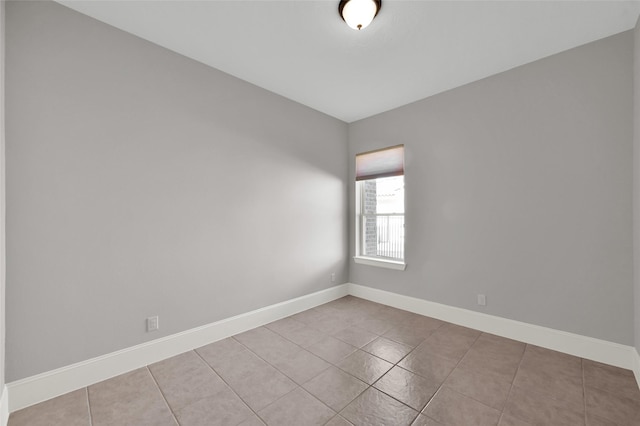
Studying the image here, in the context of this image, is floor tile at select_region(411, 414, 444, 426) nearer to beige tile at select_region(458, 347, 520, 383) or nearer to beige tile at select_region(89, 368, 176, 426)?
beige tile at select_region(458, 347, 520, 383)

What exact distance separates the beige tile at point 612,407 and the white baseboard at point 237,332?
14.7 inches

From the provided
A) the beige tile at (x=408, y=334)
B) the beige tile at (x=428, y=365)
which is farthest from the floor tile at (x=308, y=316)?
the beige tile at (x=428, y=365)

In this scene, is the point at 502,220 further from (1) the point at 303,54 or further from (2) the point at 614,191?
(1) the point at 303,54

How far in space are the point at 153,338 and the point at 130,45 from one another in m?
2.55

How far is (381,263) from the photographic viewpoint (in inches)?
147

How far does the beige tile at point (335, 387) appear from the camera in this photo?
5.85ft

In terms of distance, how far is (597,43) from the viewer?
2266 mm

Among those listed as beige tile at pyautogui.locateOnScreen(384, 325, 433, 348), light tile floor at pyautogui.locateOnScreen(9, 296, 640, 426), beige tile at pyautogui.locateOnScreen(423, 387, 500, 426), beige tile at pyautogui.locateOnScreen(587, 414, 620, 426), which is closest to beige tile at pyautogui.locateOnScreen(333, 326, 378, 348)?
light tile floor at pyautogui.locateOnScreen(9, 296, 640, 426)

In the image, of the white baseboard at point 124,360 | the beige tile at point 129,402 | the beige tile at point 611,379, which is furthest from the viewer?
the beige tile at point 611,379

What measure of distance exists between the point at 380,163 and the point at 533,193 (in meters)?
1.88

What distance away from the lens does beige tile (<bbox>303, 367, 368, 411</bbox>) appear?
5.85 feet

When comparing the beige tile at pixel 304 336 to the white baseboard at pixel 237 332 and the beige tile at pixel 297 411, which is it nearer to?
the white baseboard at pixel 237 332

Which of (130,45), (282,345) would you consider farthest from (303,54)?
(282,345)

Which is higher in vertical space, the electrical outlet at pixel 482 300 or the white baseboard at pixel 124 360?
the electrical outlet at pixel 482 300
